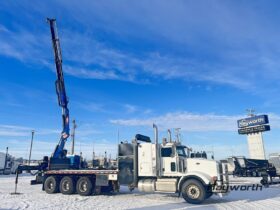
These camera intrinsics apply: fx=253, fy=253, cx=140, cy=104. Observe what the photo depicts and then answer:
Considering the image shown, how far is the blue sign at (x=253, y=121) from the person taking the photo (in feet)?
185

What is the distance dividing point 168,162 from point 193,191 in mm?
2030

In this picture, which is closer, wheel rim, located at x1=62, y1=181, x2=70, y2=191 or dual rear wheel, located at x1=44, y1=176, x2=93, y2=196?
dual rear wheel, located at x1=44, y1=176, x2=93, y2=196

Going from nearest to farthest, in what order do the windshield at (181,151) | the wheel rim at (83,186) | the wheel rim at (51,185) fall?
the windshield at (181,151) < the wheel rim at (83,186) < the wheel rim at (51,185)

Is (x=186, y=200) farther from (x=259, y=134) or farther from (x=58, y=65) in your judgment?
(x=259, y=134)

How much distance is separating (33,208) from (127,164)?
17.8ft

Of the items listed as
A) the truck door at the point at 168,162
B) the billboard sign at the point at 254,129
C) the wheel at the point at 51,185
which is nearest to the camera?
the truck door at the point at 168,162

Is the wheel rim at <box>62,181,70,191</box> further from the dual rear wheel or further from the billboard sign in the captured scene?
the billboard sign

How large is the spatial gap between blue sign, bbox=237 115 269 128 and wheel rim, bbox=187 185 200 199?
50100 millimetres

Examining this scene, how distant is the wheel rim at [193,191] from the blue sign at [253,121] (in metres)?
50.1

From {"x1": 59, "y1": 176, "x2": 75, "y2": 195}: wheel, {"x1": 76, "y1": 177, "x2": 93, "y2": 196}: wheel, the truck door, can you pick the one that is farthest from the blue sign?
{"x1": 59, "y1": 176, "x2": 75, "y2": 195}: wheel

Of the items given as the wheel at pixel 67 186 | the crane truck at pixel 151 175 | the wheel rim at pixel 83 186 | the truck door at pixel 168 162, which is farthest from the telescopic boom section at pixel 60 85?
the truck door at pixel 168 162

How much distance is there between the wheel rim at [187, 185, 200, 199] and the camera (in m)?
12.4

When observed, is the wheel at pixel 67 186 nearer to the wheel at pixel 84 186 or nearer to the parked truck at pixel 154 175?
the parked truck at pixel 154 175

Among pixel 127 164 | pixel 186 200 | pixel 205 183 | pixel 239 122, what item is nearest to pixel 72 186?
pixel 127 164
